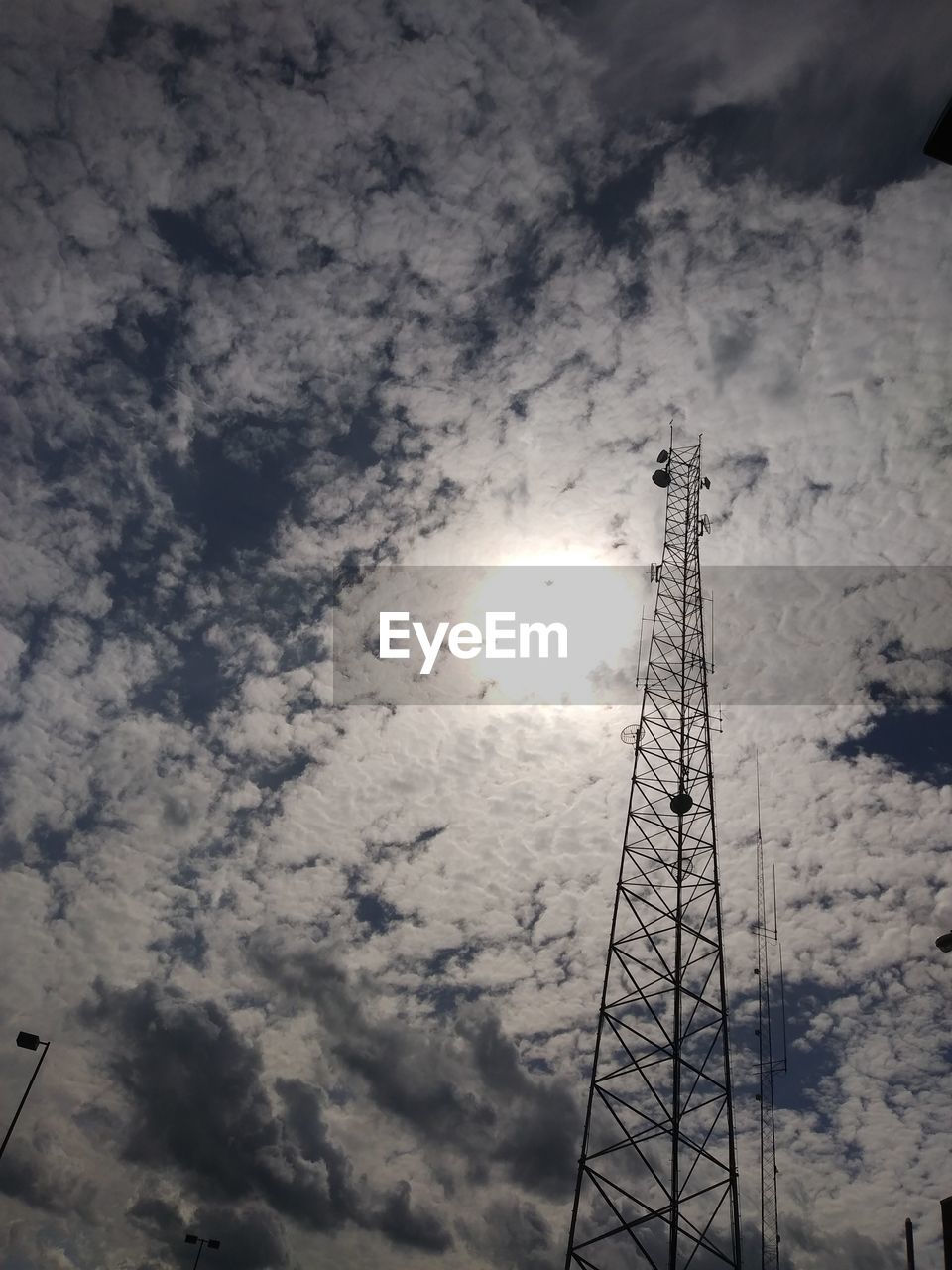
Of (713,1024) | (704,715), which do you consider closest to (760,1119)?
(713,1024)

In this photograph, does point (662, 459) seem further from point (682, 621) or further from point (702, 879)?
point (702, 879)

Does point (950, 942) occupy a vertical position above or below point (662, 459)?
below

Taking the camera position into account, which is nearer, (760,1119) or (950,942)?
(950,942)

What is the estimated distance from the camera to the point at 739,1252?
17656 mm

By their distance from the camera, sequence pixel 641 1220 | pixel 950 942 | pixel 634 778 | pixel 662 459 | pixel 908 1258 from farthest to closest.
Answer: pixel 662 459 → pixel 908 1258 → pixel 634 778 → pixel 641 1220 → pixel 950 942

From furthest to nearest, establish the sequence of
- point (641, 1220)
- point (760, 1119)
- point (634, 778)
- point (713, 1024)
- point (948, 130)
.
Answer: point (760, 1119)
point (634, 778)
point (713, 1024)
point (641, 1220)
point (948, 130)

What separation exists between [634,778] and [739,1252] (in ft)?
41.0

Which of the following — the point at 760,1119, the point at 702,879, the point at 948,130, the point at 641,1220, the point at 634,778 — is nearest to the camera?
the point at 948,130

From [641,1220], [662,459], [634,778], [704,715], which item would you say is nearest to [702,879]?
[634,778]

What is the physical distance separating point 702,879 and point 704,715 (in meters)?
5.84

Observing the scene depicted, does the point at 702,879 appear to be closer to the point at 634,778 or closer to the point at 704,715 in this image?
the point at 634,778

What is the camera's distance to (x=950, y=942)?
687 inches

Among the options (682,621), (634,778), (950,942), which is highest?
(682,621)

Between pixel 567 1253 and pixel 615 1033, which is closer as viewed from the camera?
pixel 567 1253
